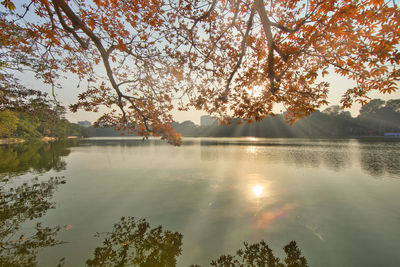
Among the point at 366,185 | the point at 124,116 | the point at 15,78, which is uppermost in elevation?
the point at 15,78

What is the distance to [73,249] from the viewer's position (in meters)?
4.89

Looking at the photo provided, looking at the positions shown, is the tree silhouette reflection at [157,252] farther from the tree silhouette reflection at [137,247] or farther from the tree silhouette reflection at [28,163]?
the tree silhouette reflection at [28,163]

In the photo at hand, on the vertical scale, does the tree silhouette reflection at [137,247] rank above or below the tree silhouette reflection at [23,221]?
below

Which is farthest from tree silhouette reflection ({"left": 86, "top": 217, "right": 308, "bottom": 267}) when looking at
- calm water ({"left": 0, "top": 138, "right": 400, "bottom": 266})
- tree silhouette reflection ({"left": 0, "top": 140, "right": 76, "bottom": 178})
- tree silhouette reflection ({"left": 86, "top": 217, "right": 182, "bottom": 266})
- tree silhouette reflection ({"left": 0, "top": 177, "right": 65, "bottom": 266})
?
tree silhouette reflection ({"left": 0, "top": 140, "right": 76, "bottom": 178})

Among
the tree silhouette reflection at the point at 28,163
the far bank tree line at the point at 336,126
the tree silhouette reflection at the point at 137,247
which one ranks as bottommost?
the tree silhouette reflection at the point at 137,247

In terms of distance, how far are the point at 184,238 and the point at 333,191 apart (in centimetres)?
886

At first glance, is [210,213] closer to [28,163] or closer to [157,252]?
[157,252]

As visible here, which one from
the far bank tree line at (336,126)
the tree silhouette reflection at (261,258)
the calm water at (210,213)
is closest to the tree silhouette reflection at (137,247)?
the calm water at (210,213)

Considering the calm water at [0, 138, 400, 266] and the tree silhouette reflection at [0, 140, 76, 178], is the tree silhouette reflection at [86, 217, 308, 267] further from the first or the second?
the tree silhouette reflection at [0, 140, 76, 178]

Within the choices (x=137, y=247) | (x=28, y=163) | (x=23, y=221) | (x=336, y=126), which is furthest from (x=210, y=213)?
(x=336, y=126)

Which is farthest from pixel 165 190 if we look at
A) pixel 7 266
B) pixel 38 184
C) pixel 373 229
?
pixel 373 229

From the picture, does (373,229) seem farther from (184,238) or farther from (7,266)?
(7,266)

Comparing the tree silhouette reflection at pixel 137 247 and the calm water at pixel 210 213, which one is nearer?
the tree silhouette reflection at pixel 137 247

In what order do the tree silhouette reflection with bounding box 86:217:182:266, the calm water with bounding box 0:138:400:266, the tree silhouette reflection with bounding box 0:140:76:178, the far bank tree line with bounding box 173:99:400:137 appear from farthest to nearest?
the far bank tree line with bounding box 173:99:400:137, the tree silhouette reflection with bounding box 0:140:76:178, the calm water with bounding box 0:138:400:266, the tree silhouette reflection with bounding box 86:217:182:266
